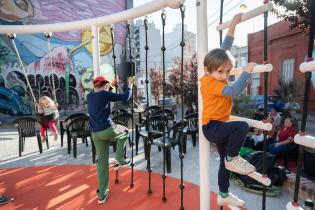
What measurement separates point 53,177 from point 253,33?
798 inches

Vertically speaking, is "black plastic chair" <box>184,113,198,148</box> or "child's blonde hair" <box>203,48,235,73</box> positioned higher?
"child's blonde hair" <box>203,48,235,73</box>

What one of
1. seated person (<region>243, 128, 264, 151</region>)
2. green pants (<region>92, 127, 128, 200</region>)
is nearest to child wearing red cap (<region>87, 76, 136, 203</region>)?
green pants (<region>92, 127, 128, 200</region>)

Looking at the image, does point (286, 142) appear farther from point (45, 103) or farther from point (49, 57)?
point (49, 57)

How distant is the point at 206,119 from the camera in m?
2.43

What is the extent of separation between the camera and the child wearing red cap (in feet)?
12.6

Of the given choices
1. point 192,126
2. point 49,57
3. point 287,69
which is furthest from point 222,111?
point 287,69

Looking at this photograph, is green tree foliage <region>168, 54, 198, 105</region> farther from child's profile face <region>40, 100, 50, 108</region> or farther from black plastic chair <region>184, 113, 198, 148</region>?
child's profile face <region>40, 100, 50, 108</region>

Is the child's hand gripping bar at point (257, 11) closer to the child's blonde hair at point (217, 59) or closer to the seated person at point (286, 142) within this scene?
the child's blonde hair at point (217, 59)

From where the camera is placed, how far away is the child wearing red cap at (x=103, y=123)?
3.83 meters

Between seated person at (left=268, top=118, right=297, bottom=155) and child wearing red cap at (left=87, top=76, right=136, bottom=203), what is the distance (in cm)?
306

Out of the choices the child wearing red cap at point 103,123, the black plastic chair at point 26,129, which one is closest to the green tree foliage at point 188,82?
the black plastic chair at point 26,129

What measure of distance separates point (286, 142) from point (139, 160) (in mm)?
3113

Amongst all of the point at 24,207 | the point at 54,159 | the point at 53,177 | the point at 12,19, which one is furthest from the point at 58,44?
the point at 24,207

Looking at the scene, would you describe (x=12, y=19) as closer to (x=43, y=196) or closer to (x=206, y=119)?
(x=43, y=196)
